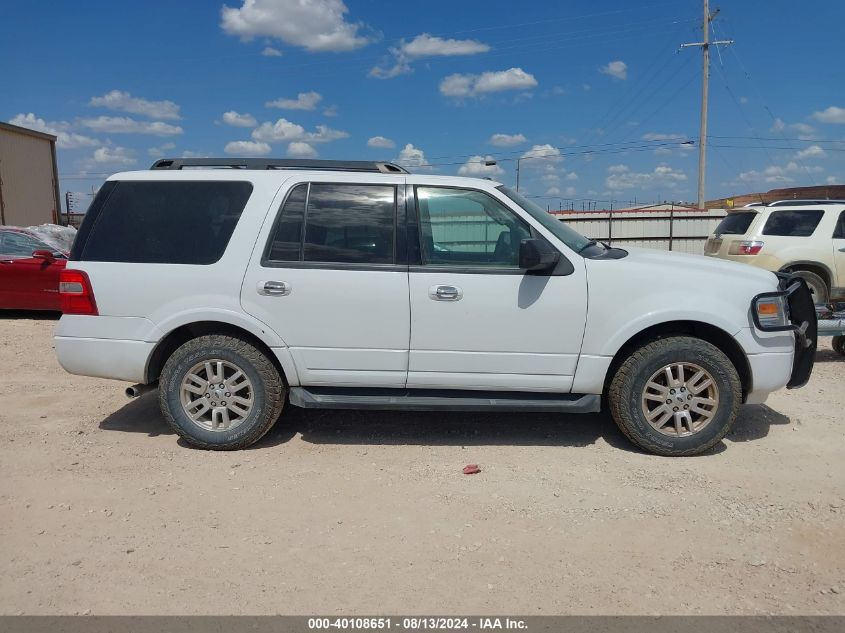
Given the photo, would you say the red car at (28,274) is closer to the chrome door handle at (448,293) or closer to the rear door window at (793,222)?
the chrome door handle at (448,293)

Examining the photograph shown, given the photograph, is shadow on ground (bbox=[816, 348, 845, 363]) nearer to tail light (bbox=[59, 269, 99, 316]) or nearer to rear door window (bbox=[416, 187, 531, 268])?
rear door window (bbox=[416, 187, 531, 268])

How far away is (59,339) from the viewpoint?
486cm

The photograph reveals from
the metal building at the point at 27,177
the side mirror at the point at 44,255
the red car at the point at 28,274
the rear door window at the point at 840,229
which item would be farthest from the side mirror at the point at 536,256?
the metal building at the point at 27,177

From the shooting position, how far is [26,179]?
25.3 m

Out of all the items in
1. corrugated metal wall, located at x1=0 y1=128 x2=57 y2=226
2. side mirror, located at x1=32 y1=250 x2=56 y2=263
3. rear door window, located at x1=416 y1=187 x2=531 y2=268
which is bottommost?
side mirror, located at x1=32 y1=250 x2=56 y2=263

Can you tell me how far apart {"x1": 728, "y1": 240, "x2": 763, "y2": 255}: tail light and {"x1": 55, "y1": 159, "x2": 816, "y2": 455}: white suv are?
5103 millimetres

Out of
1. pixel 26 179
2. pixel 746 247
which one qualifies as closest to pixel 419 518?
pixel 746 247

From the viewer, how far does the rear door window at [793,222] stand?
9.53 m

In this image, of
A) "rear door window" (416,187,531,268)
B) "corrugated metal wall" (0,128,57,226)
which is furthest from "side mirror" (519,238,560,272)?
"corrugated metal wall" (0,128,57,226)

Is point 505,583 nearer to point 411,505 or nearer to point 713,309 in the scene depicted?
point 411,505

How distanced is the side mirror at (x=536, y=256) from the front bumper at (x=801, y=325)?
1728 millimetres

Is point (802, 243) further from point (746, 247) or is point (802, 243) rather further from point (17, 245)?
point (17, 245)

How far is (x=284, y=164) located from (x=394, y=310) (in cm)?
149

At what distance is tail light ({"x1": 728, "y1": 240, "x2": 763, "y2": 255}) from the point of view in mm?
9555
